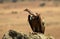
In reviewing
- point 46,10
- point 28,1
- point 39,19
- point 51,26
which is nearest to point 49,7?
point 46,10

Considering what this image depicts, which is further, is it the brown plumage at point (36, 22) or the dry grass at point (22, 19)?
the dry grass at point (22, 19)

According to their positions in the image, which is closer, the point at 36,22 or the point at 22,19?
the point at 36,22

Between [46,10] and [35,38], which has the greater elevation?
[35,38]

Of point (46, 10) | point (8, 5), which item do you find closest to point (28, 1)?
point (8, 5)

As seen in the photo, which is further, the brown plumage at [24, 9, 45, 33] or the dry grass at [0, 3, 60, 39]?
the dry grass at [0, 3, 60, 39]

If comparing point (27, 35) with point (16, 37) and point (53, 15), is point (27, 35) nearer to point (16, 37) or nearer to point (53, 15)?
point (16, 37)

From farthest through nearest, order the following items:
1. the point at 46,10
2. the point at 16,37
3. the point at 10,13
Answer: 1. the point at 46,10
2. the point at 10,13
3. the point at 16,37

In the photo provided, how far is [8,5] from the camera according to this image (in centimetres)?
930

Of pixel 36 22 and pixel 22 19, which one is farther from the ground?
pixel 36 22

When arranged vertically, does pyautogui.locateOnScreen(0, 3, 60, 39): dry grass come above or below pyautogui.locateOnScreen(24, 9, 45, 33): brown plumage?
below

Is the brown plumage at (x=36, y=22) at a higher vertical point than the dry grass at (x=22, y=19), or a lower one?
higher

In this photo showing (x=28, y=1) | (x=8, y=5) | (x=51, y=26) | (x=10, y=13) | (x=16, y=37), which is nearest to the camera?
(x=16, y=37)

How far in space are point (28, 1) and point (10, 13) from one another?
212cm

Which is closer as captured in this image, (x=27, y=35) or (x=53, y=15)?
(x=27, y=35)
